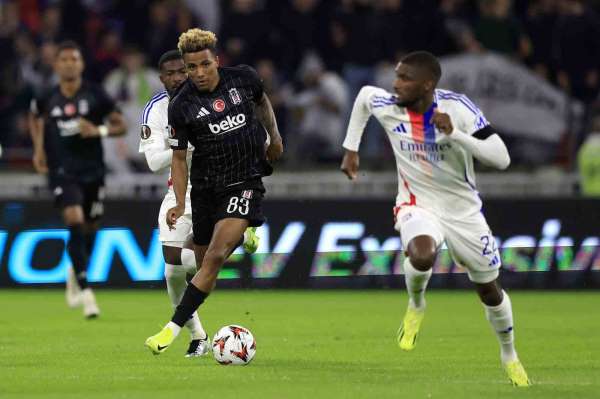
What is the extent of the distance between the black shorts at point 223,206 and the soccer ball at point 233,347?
66 cm

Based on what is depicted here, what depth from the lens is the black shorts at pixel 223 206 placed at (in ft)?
31.7

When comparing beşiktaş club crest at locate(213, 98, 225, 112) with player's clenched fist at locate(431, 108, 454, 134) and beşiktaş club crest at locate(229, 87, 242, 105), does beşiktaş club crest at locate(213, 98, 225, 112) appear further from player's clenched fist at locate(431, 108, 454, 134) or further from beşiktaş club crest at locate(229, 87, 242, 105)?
player's clenched fist at locate(431, 108, 454, 134)

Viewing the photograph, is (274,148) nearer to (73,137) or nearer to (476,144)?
(476,144)

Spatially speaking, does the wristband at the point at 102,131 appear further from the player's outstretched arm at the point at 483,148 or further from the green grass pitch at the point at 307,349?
the player's outstretched arm at the point at 483,148

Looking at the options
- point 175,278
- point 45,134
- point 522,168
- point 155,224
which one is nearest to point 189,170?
point 175,278

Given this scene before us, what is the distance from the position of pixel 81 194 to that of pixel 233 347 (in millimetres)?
5531

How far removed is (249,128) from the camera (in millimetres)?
9812

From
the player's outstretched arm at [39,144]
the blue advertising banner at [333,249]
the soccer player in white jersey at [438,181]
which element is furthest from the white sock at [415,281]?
the blue advertising banner at [333,249]

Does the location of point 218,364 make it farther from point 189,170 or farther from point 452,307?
point 452,307

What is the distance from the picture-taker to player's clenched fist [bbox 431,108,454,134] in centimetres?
846

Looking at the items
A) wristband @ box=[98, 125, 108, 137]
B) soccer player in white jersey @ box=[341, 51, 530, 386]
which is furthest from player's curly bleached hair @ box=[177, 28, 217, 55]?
wristband @ box=[98, 125, 108, 137]

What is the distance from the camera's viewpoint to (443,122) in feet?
27.8

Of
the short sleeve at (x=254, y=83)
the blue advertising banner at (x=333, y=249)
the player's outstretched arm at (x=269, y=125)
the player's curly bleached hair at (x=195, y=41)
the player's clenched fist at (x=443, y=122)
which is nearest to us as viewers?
the player's clenched fist at (x=443, y=122)

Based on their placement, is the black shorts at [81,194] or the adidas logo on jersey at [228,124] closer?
the adidas logo on jersey at [228,124]
